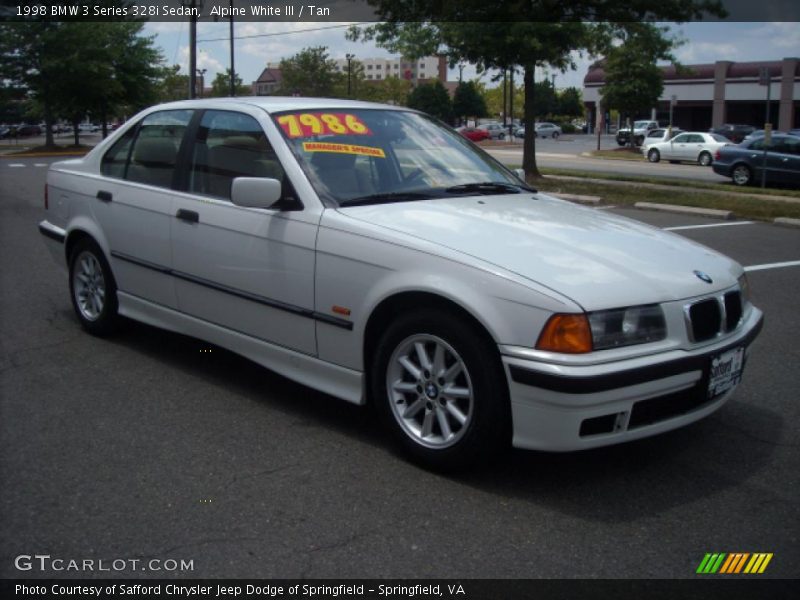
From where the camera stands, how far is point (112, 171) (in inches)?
234

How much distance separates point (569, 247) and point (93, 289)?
3620 millimetres

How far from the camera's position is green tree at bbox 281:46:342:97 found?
4081 centimetres

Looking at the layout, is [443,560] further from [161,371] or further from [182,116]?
[182,116]

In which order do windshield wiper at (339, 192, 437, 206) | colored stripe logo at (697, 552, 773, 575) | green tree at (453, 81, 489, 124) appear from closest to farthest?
colored stripe logo at (697, 552, 773, 575) → windshield wiper at (339, 192, 437, 206) → green tree at (453, 81, 489, 124)

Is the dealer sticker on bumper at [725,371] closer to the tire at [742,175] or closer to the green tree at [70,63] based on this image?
the tire at [742,175]

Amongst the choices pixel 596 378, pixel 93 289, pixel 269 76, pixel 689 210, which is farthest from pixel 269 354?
pixel 269 76

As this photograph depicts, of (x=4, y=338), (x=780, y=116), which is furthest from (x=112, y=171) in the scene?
(x=780, y=116)

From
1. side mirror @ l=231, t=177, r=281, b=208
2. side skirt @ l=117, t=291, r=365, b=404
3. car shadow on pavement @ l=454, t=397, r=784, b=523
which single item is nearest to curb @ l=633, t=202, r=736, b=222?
car shadow on pavement @ l=454, t=397, r=784, b=523

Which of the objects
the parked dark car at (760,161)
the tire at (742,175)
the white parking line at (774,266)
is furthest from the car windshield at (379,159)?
the tire at (742,175)

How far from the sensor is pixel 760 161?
2272cm

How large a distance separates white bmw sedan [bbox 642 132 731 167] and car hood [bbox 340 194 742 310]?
108 ft

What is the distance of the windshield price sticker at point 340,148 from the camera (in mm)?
4648

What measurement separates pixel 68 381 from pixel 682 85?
222ft

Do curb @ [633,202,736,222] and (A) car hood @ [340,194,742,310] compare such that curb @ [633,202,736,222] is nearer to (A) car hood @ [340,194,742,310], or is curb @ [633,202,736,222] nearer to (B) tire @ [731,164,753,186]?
(B) tire @ [731,164,753,186]
